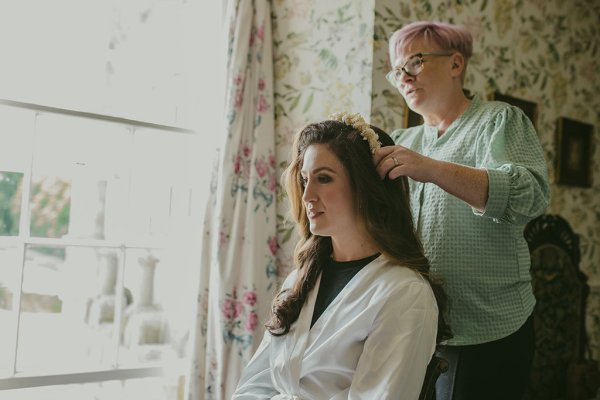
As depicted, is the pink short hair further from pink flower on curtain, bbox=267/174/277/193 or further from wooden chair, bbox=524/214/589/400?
wooden chair, bbox=524/214/589/400

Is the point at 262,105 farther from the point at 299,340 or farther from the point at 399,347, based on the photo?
the point at 399,347

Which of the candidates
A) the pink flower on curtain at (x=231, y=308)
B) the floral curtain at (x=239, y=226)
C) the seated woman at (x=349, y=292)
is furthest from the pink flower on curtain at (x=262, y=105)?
the pink flower on curtain at (x=231, y=308)

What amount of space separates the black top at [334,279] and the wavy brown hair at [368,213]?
36 mm

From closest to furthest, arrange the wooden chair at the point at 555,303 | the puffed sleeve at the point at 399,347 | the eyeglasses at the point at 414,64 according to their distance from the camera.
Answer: the puffed sleeve at the point at 399,347 < the eyeglasses at the point at 414,64 < the wooden chair at the point at 555,303

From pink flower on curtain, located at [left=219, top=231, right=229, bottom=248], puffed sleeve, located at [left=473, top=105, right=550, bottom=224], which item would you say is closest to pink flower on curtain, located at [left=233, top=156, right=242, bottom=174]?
pink flower on curtain, located at [left=219, top=231, right=229, bottom=248]

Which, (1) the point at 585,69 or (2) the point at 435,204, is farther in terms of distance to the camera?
(1) the point at 585,69

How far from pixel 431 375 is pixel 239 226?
3.29 ft

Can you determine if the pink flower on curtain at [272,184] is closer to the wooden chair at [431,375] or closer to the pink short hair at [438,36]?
the pink short hair at [438,36]

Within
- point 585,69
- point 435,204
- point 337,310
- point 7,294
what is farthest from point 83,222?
point 585,69

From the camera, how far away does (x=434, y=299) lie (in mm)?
1292

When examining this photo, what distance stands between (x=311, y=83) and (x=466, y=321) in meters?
1.09

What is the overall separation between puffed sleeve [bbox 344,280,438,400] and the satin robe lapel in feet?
0.53

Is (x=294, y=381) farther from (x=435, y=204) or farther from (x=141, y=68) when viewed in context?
(x=141, y=68)

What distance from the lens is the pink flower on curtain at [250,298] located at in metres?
2.02
